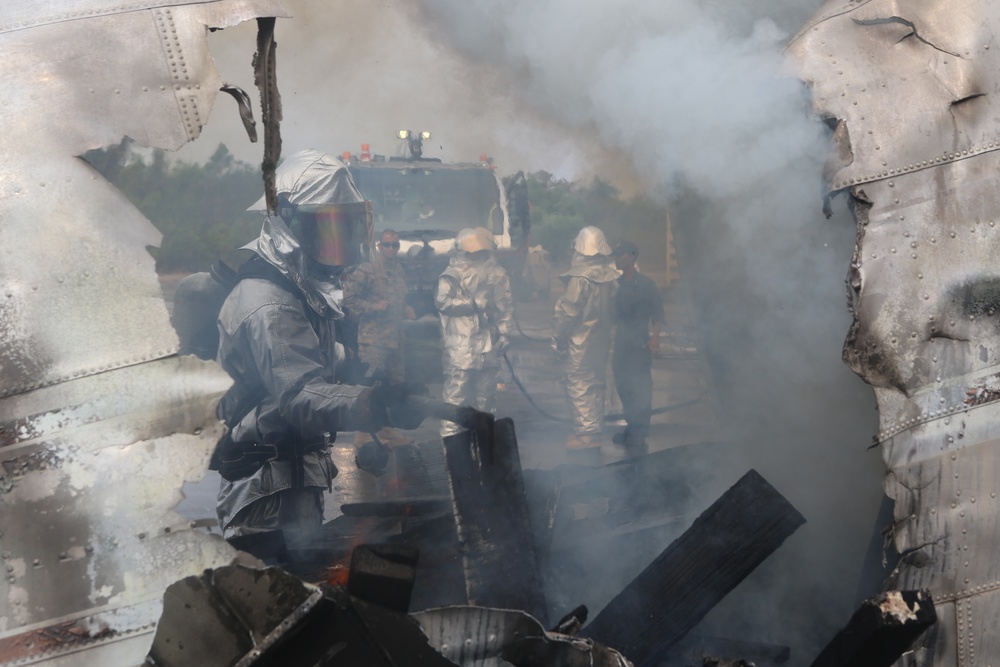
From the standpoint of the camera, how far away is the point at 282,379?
3689 mm

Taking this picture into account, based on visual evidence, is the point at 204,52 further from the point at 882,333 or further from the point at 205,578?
Answer: the point at 882,333

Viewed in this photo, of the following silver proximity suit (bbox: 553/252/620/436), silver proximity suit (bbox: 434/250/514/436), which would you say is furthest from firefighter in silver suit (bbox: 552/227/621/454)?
silver proximity suit (bbox: 434/250/514/436)

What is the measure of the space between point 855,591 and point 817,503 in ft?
1.93

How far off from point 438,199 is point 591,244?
410cm

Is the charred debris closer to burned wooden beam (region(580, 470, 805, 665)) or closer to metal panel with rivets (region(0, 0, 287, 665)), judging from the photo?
burned wooden beam (region(580, 470, 805, 665))

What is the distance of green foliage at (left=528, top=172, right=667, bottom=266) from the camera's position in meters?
10.4

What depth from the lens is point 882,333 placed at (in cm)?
315

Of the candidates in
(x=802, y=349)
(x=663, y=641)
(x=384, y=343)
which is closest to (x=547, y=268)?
(x=384, y=343)

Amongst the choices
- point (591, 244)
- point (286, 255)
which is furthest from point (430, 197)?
point (286, 255)

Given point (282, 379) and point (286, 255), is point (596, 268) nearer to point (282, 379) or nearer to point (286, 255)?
point (286, 255)

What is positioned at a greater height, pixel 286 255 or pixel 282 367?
pixel 286 255

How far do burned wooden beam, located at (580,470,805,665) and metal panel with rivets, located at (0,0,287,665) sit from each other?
174 cm

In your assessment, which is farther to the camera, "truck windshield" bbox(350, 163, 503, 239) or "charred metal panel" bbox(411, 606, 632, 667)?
"truck windshield" bbox(350, 163, 503, 239)

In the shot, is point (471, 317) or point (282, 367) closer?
point (282, 367)
